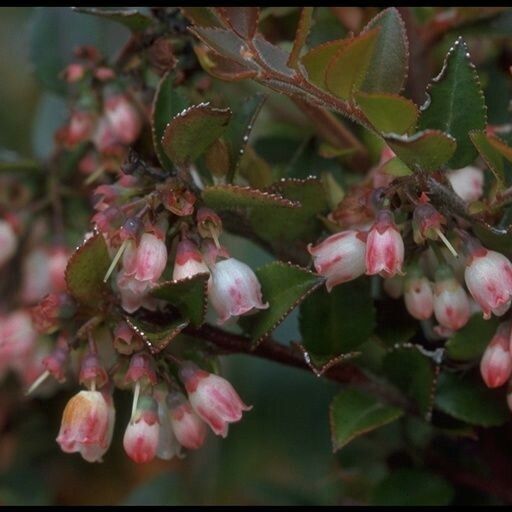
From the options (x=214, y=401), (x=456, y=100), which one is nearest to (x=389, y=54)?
(x=456, y=100)

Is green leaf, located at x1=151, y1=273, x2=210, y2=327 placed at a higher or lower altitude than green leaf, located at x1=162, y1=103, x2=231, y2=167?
lower

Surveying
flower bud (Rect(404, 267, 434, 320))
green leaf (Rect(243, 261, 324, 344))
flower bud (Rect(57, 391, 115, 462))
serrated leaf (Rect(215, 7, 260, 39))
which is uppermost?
serrated leaf (Rect(215, 7, 260, 39))

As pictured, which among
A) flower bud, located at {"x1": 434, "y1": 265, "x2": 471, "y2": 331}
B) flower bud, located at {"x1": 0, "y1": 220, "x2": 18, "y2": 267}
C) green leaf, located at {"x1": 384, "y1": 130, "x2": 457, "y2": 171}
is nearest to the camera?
green leaf, located at {"x1": 384, "y1": 130, "x2": 457, "y2": 171}

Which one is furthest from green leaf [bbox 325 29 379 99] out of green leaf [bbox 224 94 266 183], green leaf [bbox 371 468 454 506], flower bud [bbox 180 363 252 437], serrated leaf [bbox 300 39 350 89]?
green leaf [bbox 371 468 454 506]

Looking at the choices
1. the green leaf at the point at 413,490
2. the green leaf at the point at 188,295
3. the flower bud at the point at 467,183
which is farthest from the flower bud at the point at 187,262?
the green leaf at the point at 413,490

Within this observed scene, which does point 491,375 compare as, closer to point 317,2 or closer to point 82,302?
point 82,302

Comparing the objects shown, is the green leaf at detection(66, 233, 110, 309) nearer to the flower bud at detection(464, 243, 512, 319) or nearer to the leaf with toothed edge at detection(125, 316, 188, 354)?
the leaf with toothed edge at detection(125, 316, 188, 354)

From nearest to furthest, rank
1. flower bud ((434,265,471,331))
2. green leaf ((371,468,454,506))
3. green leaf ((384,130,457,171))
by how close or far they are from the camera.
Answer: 1. green leaf ((384,130,457,171))
2. flower bud ((434,265,471,331))
3. green leaf ((371,468,454,506))
